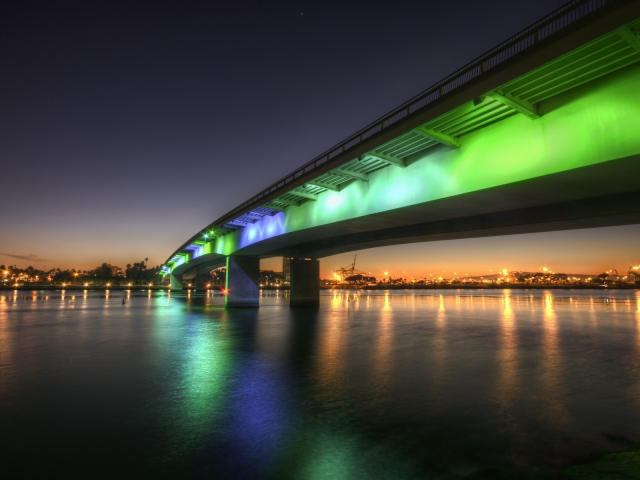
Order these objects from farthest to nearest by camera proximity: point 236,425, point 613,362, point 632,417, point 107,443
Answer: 1. point 613,362
2. point 632,417
3. point 236,425
4. point 107,443

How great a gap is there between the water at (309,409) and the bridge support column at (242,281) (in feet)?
90.0

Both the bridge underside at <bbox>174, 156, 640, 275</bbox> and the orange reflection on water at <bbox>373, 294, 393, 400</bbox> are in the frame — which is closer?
the orange reflection on water at <bbox>373, 294, 393, 400</bbox>

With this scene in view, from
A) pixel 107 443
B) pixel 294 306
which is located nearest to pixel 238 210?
pixel 294 306

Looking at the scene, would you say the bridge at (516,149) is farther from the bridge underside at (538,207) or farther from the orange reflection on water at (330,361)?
the orange reflection on water at (330,361)

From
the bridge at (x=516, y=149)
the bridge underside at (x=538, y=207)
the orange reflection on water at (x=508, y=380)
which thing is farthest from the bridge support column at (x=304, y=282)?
the orange reflection on water at (x=508, y=380)

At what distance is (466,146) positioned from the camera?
1492 centimetres

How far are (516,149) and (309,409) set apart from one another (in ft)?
36.6

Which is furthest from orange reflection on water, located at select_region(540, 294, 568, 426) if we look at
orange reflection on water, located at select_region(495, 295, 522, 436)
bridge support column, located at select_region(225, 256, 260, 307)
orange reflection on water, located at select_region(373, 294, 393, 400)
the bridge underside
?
bridge support column, located at select_region(225, 256, 260, 307)

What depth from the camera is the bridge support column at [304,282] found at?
47812 millimetres

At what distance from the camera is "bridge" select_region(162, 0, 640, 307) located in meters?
9.87

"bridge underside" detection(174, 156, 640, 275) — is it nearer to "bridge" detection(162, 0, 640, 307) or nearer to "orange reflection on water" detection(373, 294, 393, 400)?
"bridge" detection(162, 0, 640, 307)

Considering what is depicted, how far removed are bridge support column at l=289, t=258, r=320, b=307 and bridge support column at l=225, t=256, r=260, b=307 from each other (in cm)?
503

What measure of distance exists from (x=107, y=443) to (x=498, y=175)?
14.1 m

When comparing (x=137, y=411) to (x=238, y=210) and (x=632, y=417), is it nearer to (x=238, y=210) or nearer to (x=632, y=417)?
(x=632, y=417)
